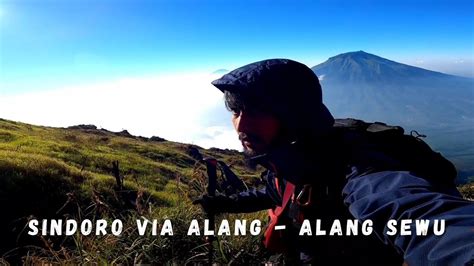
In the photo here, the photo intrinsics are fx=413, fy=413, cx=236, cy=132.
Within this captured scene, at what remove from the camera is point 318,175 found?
248 cm

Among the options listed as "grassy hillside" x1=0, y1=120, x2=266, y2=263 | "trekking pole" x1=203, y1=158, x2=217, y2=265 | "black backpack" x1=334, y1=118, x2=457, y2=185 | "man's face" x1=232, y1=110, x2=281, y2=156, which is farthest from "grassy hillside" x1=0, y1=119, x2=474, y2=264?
"black backpack" x1=334, y1=118, x2=457, y2=185

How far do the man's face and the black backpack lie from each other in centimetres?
57

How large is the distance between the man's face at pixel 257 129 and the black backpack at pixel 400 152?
1.89 ft

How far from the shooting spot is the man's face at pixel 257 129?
2.81 m

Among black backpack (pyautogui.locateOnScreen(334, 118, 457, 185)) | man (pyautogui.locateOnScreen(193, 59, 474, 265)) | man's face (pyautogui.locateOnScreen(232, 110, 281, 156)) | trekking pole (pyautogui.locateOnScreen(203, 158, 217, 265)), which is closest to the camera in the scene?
man (pyautogui.locateOnScreen(193, 59, 474, 265))

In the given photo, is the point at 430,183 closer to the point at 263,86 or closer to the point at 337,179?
the point at 337,179

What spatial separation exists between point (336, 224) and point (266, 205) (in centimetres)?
151

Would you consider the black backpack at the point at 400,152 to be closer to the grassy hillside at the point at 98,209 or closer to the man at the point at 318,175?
the man at the point at 318,175

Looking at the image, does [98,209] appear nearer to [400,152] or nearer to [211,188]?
[211,188]

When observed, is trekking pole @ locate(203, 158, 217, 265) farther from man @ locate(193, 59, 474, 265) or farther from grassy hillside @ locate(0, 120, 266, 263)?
man @ locate(193, 59, 474, 265)

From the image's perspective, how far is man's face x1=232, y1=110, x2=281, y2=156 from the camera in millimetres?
2812

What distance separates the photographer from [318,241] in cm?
266

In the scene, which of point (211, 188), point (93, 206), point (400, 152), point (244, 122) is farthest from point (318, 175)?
point (93, 206)

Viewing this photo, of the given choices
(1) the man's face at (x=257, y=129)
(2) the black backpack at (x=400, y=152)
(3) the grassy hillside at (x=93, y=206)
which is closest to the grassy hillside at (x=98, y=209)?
(3) the grassy hillside at (x=93, y=206)
